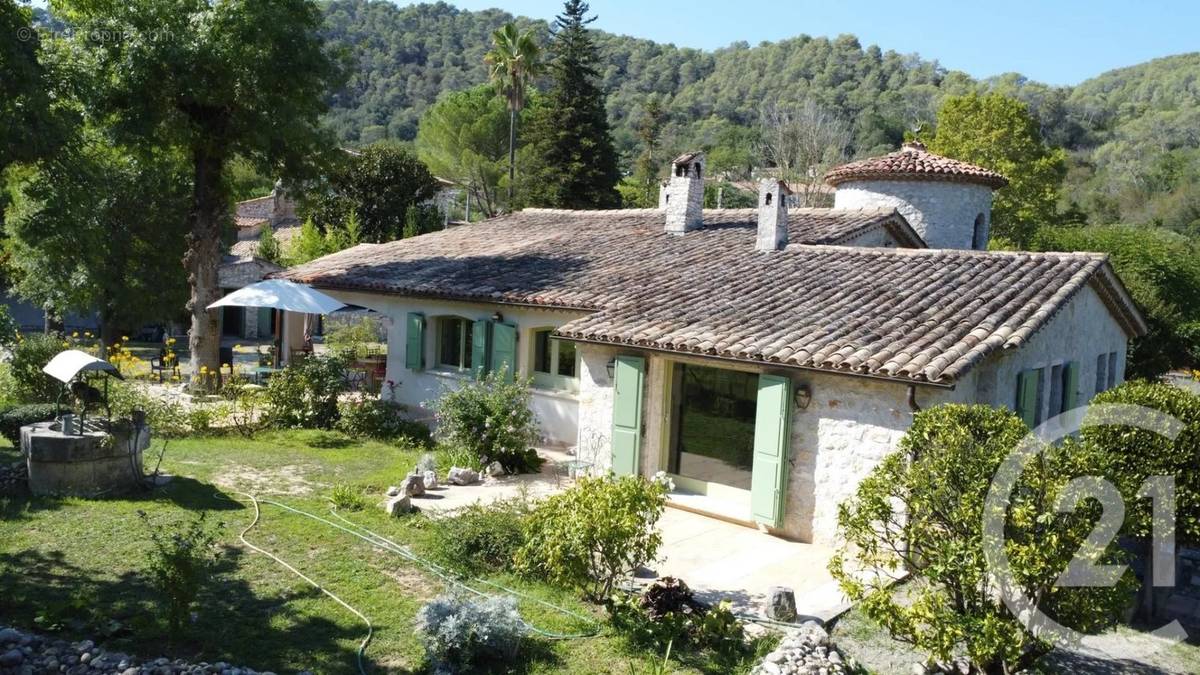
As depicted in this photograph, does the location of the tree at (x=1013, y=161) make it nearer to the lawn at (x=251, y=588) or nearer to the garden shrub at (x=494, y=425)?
the garden shrub at (x=494, y=425)

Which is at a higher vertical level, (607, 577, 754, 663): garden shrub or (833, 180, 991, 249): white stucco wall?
(833, 180, 991, 249): white stucco wall

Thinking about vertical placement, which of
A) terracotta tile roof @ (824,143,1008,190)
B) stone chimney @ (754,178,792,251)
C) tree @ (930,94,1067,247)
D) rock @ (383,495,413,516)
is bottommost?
rock @ (383,495,413,516)

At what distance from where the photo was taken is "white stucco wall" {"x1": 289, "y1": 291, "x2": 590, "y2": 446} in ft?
48.5

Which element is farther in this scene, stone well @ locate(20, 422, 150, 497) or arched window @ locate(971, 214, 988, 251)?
arched window @ locate(971, 214, 988, 251)

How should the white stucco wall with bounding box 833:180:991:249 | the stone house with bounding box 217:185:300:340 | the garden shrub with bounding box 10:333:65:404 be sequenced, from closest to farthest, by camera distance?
the garden shrub with bounding box 10:333:65:404 < the white stucco wall with bounding box 833:180:991:249 < the stone house with bounding box 217:185:300:340

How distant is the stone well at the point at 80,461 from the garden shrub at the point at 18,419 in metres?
2.09

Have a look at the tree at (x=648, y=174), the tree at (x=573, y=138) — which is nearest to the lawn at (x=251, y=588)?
the tree at (x=573, y=138)

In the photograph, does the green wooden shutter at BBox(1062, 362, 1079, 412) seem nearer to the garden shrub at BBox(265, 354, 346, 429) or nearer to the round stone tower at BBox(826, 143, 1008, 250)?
the round stone tower at BBox(826, 143, 1008, 250)

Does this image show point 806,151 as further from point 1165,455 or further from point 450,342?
point 1165,455

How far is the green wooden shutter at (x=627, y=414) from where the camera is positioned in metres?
11.8

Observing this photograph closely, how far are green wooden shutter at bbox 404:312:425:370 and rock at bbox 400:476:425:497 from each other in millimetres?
5297

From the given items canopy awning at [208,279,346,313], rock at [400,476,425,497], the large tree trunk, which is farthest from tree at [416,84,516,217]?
rock at [400,476,425,497]

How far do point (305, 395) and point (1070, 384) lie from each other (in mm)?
13011

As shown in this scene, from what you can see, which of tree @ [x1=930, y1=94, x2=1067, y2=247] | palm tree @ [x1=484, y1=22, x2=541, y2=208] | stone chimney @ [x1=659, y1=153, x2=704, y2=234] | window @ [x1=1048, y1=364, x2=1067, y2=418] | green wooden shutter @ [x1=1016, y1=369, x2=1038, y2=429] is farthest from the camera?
palm tree @ [x1=484, y1=22, x2=541, y2=208]
